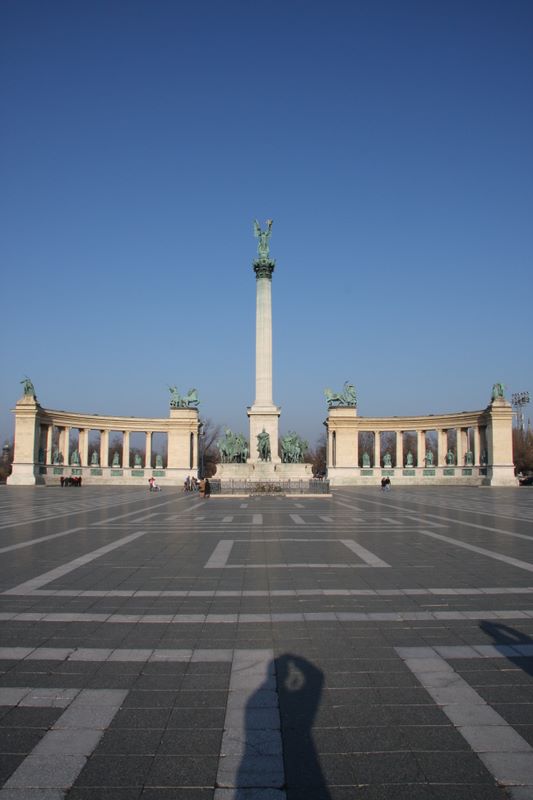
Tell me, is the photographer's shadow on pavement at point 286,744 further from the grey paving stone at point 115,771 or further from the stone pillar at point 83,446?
the stone pillar at point 83,446

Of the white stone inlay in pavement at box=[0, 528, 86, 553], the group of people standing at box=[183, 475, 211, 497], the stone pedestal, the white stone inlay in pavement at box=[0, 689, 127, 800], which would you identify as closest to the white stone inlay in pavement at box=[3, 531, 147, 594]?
the white stone inlay in pavement at box=[0, 528, 86, 553]

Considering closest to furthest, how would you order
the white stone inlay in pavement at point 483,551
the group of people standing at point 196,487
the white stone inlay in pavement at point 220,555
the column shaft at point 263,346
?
1. the white stone inlay in pavement at point 220,555
2. the white stone inlay in pavement at point 483,551
3. the group of people standing at point 196,487
4. the column shaft at point 263,346

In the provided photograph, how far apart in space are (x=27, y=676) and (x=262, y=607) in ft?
13.6

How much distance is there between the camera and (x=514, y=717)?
5.80 metres

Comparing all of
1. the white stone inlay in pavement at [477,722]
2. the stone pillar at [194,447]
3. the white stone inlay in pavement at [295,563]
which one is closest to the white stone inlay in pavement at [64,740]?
the white stone inlay in pavement at [477,722]

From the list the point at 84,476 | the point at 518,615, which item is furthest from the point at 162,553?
the point at 84,476

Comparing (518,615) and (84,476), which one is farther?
(84,476)

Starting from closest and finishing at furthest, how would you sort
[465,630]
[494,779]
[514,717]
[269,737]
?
[494,779]
[269,737]
[514,717]
[465,630]

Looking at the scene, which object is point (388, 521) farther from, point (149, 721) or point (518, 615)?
point (149, 721)

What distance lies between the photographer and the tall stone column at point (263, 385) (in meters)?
67.8

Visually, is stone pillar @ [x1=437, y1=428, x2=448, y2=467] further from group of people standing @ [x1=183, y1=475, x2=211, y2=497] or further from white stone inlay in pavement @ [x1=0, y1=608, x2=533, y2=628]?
white stone inlay in pavement @ [x1=0, y1=608, x2=533, y2=628]

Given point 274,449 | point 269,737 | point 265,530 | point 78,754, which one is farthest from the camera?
point 274,449

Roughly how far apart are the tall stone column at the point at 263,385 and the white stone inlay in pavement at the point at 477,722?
195ft

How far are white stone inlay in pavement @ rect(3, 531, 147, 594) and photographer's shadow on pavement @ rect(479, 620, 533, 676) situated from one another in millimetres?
7718
